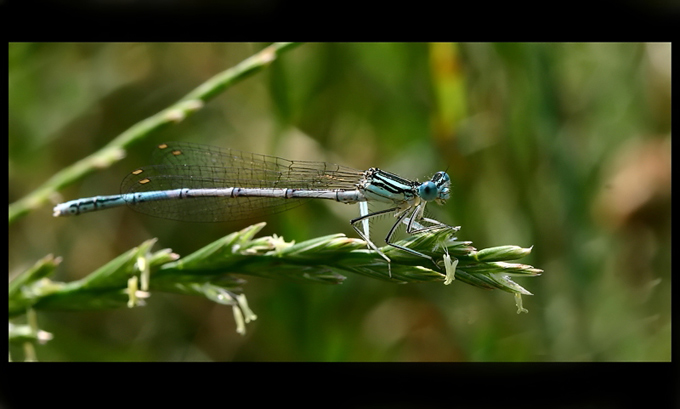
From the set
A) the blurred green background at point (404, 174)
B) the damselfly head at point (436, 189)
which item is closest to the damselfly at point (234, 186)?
the damselfly head at point (436, 189)

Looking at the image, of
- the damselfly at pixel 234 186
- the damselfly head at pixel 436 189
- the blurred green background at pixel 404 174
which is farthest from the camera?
the blurred green background at pixel 404 174

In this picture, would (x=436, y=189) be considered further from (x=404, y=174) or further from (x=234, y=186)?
(x=234, y=186)

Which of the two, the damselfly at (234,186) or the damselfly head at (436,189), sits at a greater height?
the damselfly at (234,186)

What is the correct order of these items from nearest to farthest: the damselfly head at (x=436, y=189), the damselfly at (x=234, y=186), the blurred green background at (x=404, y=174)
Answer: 1. the damselfly head at (x=436, y=189)
2. the damselfly at (x=234, y=186)
3. the blurred green background at (x=404, y=174)

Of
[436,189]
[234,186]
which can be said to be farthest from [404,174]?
[234,186]

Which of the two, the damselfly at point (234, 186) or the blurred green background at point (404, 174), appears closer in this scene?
the damselfly at point (234, 186)

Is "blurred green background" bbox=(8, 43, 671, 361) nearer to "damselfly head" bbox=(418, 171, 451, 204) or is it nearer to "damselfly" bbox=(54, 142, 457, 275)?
"damselfly" bbox=(54, 142, 457, 275)

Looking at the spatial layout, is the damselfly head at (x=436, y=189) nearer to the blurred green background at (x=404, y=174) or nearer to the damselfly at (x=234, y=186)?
the damselfly at (x=234, y=186)

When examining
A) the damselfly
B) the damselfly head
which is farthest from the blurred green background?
the damselfly head
